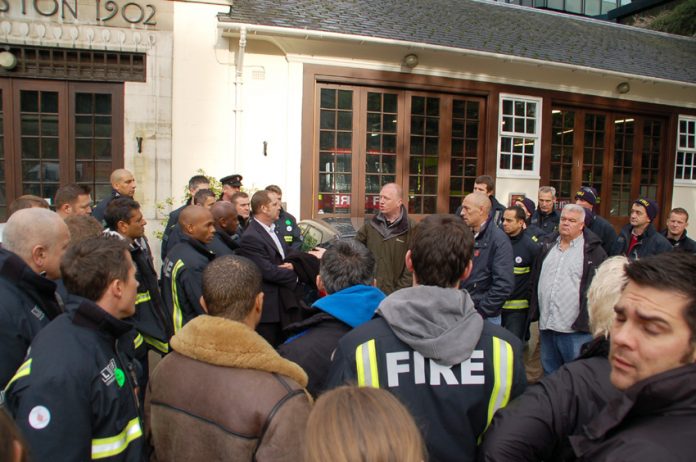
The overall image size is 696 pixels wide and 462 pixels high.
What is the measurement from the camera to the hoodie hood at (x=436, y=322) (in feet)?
5.88

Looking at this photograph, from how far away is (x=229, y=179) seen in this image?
709 centimetres

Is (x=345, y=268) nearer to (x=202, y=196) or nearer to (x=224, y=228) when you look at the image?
(x=224, y=228)

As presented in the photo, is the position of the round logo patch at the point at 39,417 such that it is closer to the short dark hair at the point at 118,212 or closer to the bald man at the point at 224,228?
the short dark hair at the point at 118,212

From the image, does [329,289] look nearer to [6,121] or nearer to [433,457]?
[433,457]

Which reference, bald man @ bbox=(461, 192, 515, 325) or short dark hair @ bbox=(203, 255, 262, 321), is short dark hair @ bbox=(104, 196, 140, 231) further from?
bald man @ bbox=(461, 192, 515, 325)

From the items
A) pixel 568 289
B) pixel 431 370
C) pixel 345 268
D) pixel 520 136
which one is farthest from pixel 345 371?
pixel 520 136

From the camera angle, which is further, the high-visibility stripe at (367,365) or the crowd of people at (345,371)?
the high-visibility stripe at (367,365)

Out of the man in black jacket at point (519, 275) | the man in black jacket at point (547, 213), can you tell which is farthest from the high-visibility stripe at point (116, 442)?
the man in black jacket at point (547, 213)

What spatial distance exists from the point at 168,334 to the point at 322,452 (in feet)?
10.3

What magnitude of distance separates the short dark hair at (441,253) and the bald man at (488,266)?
2.19 m

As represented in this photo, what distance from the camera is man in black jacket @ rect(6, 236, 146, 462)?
1.68m

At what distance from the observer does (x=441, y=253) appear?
2.02 meters

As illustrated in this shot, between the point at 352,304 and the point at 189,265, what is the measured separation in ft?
5.81

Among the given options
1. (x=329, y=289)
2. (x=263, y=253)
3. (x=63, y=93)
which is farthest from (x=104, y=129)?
(x=329, y=289)
